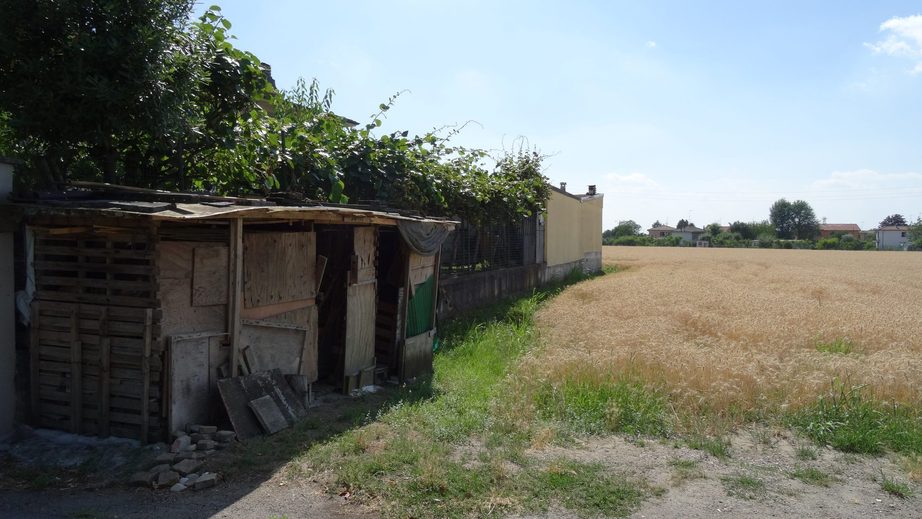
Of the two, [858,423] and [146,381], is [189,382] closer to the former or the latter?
[146,381]

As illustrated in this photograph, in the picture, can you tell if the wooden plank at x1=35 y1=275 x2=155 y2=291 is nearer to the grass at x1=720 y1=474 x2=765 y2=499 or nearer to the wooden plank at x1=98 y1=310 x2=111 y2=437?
the wooden plank at x1=98 y1=310 x2=111 y2=437

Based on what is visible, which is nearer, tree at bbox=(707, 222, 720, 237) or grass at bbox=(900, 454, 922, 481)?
grass at bbox=(900, 454, 922, 481)

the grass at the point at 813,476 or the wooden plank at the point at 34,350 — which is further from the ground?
the wooden plank at the point at 34,350

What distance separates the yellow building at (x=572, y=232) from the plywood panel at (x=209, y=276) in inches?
529

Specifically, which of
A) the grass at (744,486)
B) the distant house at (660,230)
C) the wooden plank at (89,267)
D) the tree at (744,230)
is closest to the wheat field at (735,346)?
the grass at (744,486)

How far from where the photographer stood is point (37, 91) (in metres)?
6.14

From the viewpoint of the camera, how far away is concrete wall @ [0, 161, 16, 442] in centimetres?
554

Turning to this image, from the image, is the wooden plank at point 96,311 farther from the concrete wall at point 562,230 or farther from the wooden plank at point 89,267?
the concrete wall at point 562,230

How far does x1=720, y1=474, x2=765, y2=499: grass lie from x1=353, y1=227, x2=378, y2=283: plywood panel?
4.58 meters

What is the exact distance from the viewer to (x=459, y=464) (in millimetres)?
5207

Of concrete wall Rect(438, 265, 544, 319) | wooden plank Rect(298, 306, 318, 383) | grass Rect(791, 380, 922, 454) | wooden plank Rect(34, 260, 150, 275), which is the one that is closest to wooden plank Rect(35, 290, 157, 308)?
wooden plank Rect(34, 260, 150, 275)

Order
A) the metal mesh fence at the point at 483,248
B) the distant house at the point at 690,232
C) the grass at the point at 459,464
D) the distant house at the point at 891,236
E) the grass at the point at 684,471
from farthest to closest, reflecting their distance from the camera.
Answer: the distant house at the point at 690,232 → the distant house at the point at 891,236 → the metal mesh fence at the point at 483,248 → the grass at the point at 684,471 → the grass at the point at 459,464

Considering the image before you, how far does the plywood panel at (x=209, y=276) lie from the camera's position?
568 centimetres

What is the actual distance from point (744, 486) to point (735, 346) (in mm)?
4907
